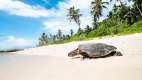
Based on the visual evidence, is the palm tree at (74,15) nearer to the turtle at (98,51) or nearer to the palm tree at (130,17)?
the palm tree at (130,17)

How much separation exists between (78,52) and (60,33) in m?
77.6

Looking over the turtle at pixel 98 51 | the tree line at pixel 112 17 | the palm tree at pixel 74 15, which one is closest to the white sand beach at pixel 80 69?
the turtle at pixel 98 51

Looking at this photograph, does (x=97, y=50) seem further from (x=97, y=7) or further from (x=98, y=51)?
(x=97, y=7)

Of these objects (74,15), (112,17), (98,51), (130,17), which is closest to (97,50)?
(98,51)

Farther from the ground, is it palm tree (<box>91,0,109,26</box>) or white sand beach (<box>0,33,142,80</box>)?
palm tree (<box>91,0,109,26</box>)

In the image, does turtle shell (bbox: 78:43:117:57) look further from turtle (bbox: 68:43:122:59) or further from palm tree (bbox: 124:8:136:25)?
palm tree (bbox: 124:8:136:25)

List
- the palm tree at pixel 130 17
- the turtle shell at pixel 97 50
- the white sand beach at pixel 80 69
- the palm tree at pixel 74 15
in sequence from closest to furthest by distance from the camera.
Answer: the white sand beach at pixel 80 69 < the turtle shell at pixel 97 50 < the palm tree at pixel 130 17 < the palm tree at pixel 74 15

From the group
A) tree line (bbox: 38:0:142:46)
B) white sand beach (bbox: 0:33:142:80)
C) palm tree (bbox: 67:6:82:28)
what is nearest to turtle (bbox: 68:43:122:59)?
white sand beach (bbox: 0:33:142:80)

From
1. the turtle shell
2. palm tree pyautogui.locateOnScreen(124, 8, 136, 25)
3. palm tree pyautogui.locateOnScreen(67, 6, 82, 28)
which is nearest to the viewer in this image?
the turtle shell

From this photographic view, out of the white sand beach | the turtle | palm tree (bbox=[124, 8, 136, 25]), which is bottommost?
the white sand beach

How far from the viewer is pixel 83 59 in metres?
9.78

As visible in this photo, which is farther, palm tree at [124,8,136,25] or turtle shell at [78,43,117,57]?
palm tree at [124,8,136,25]

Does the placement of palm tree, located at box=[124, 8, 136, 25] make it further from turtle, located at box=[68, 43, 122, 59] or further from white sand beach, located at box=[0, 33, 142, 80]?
turtle, located at box=[68, 43, 122, 59]

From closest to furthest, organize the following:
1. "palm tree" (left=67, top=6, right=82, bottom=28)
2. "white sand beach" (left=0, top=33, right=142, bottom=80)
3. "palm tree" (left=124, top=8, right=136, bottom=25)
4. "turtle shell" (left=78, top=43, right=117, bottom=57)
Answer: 1. "white sand beach" (left=0, top=33, right=142, bottom=80)
2. "turtle shell" (left=78, top=43, right=117, bottom=57)
3. "palm tree" (left=124, top=8, right=136, bottom=25)
4. "palm tree" (left=67, top=6, right=82, bottom=28)
